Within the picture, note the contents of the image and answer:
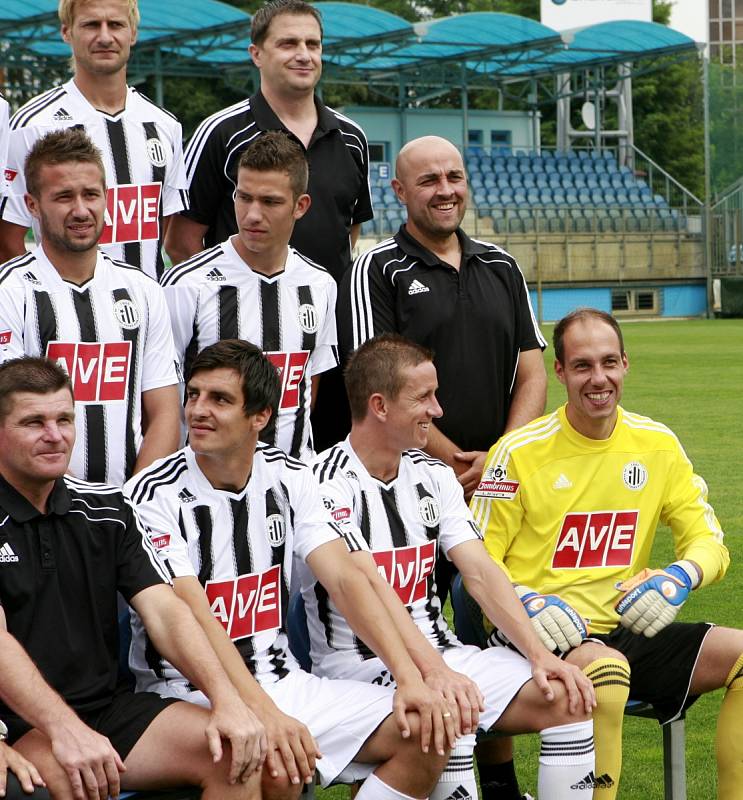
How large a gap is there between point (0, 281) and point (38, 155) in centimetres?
39

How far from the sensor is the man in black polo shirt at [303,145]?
4797mm

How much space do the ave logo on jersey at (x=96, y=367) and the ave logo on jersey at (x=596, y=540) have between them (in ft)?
4.69

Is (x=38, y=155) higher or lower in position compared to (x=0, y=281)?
higher

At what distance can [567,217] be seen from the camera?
3772 centimetres

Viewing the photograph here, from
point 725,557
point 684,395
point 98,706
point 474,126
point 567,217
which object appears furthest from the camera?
point 474,126

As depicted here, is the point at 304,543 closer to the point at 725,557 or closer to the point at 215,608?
the point at 215,608

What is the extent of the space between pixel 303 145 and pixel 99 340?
4.33 feet

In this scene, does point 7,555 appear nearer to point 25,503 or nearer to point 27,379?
point 25,503

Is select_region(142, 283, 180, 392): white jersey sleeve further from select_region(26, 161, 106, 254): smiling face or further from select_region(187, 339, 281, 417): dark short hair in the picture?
select_region(187, 339, 281, 417): dark short hair

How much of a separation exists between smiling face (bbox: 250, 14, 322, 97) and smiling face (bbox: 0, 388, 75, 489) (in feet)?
6.49

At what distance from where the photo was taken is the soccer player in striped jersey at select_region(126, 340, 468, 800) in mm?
3307

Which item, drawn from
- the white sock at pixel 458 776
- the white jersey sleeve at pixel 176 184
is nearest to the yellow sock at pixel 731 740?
the white sock at pixel 458 776

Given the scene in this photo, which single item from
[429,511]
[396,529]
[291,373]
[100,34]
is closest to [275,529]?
[396,529]

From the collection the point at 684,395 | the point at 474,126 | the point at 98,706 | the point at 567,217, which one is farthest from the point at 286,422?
the point at 474,126
